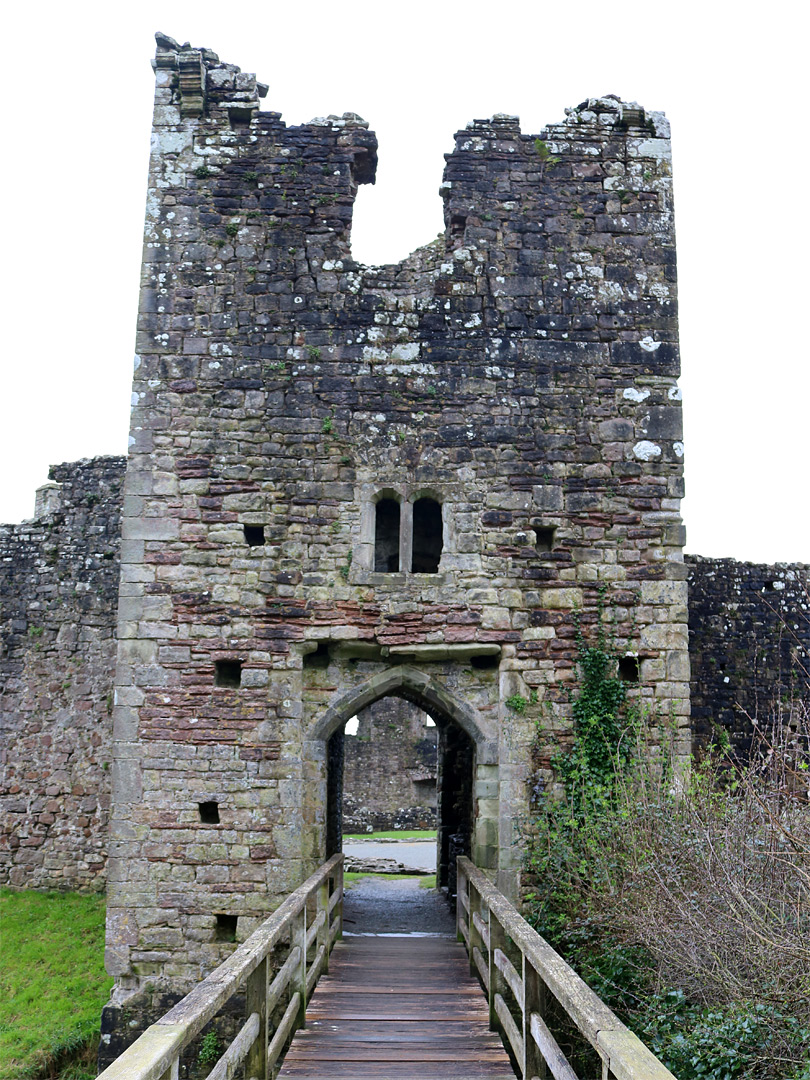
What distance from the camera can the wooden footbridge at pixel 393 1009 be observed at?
12.4 ft

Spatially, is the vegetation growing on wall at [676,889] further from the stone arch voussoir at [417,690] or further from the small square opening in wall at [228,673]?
the small square opening in wall at [228,673]

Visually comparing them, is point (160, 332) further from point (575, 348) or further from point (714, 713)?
point (714, 713)

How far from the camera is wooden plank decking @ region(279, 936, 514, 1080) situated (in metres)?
5.70

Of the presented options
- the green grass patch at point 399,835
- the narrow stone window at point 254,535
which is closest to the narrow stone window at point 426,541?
the narrow stone window at point 254,535

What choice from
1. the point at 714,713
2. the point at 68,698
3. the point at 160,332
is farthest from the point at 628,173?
the point at 68,698

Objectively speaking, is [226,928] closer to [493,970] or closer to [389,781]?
[493,970]

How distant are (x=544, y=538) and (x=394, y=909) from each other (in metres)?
5.53

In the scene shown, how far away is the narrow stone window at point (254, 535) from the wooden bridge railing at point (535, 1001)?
140 inches

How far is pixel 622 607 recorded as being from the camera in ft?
29.7

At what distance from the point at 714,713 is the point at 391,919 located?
4.85m

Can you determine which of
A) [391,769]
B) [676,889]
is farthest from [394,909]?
[391,769]

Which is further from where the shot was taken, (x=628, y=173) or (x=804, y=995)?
(x=628, y=173)

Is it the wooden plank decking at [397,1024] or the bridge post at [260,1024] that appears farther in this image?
the wooden plank decking at [397,1024]

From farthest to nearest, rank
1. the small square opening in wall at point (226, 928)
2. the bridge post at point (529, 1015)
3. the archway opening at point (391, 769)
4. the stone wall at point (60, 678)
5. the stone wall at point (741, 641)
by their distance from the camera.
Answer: the archway opening at point (391, 769)
the stone wall at point (60, 678)
the stone wall at point (741, 641)
the small square opening in wall at point (226, 928)
the bridge post at point (529, 1015)
